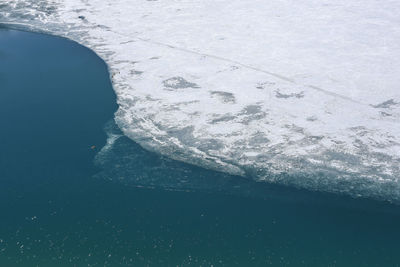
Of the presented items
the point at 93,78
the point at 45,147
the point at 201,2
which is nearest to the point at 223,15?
the point at 201,2

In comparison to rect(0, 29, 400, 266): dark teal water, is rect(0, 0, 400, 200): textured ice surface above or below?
above

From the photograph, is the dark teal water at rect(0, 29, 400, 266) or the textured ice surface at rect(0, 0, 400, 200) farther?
the textured ice surface at rect(0, 0, 400, 200)

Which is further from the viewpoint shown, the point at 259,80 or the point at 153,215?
the point at 259,80

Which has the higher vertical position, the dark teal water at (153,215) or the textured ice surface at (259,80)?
the textured ice surface at (259,80)

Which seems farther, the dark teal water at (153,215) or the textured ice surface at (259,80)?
the textured ice surface at (259,80)
